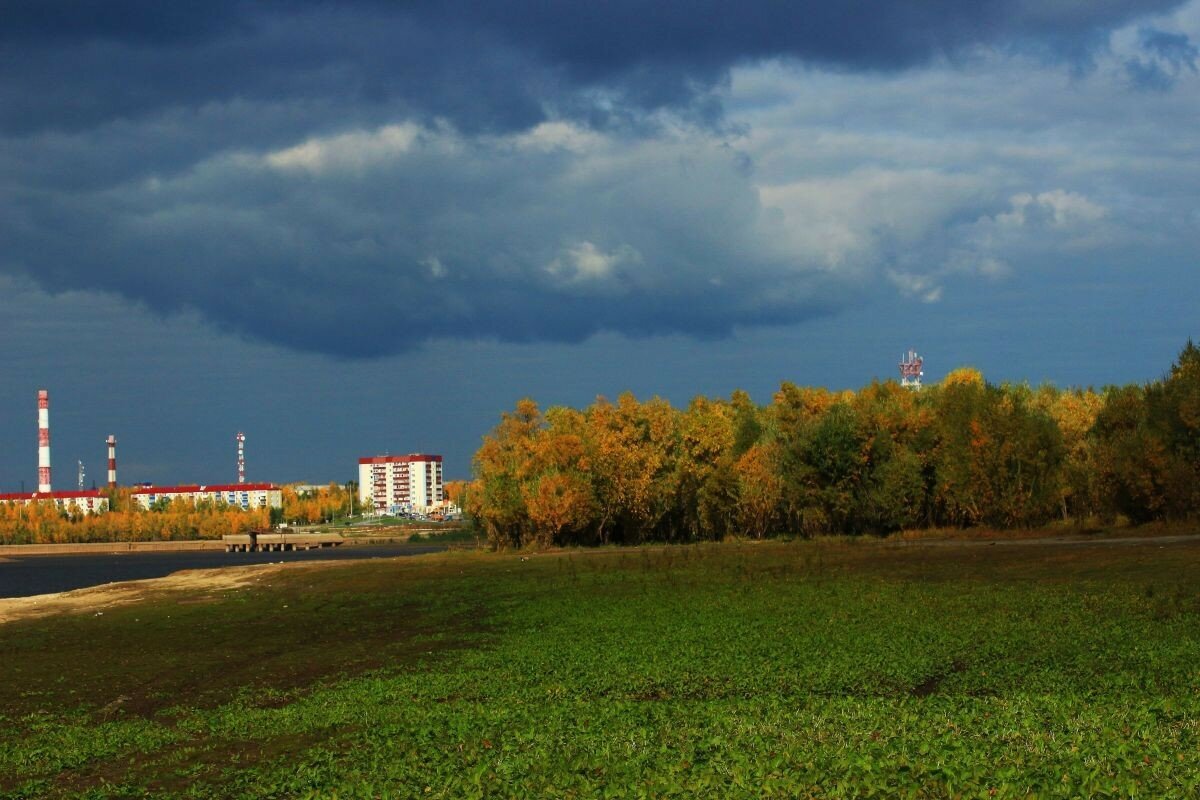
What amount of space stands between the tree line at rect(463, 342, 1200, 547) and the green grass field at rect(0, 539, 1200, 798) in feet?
67.1

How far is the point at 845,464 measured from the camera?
8656 centimetres

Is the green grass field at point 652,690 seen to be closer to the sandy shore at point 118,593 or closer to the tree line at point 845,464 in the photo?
the sandy shore at point 118,593

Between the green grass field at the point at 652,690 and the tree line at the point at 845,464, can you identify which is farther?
the tree line at the point at 845,464

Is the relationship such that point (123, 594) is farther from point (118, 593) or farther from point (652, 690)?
point (652, 690)

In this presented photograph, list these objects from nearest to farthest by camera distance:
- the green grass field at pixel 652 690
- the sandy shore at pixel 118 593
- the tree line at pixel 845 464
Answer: the green grass field at pixel 652 690
the sandy shore at pixel 118 593
the tree line at pixel 845 464

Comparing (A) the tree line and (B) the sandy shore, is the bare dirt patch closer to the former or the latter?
(B) the sandy shore

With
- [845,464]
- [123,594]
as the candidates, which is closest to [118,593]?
[123,594]

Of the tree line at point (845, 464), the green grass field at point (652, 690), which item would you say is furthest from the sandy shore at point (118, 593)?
the tree line at point (845, 464)

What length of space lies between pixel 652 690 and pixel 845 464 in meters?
62.1

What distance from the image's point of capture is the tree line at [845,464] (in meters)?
74.4

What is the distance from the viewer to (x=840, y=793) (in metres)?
15.1

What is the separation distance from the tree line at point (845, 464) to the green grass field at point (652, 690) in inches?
805

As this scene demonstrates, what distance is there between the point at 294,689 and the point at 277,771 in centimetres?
1065

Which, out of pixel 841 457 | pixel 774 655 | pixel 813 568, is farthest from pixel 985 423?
pixel 774 655
